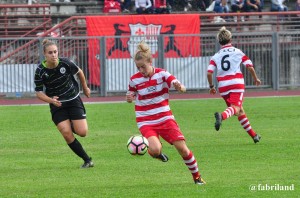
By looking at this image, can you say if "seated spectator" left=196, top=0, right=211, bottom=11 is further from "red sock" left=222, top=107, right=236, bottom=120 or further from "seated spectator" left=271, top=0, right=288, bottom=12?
"red sock" left=222, top=107, right=236, bottom=120

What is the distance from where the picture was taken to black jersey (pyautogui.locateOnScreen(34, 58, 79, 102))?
47.8 feet

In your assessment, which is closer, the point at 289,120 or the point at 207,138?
the point at 207,138

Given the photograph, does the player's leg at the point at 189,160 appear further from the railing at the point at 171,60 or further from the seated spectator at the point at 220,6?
the seated spectator at the point at 220,6

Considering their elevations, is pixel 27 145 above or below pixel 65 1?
below

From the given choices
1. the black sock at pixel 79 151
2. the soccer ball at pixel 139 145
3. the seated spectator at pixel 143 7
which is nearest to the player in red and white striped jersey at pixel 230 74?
the black sock at pixel 79 151

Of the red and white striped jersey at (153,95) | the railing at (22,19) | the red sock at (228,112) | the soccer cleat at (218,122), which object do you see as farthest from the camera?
the railing at (22,19)

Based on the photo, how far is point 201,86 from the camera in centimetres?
3288

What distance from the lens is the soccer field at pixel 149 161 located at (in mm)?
12125

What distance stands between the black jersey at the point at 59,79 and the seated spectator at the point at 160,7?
2210 cm

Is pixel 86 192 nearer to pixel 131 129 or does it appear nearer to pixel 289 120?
pixel 131 129

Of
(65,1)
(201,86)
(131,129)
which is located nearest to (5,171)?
(131,129)

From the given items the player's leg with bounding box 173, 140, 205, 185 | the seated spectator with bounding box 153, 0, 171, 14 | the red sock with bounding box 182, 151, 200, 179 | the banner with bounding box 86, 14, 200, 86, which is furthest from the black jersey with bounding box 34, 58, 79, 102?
the seated spectator with bounding box 153, 0, 171, 14

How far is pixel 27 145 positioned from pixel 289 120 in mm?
6728

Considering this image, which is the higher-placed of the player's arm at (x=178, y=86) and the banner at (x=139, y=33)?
the banner at (x=139, y=33)
